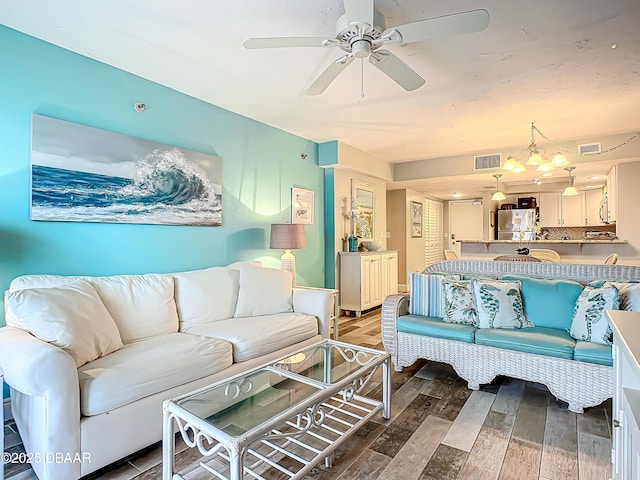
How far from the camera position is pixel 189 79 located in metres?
2.95

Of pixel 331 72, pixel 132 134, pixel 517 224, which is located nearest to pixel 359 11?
pixel 331 72

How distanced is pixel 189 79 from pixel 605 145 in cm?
495

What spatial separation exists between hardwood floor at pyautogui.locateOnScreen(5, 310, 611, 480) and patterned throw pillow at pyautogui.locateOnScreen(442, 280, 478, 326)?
518 millimetres

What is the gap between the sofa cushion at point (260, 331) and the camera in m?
2.48

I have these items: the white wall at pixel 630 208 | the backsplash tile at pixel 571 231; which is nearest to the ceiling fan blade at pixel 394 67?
the white wall at pixel 630 208

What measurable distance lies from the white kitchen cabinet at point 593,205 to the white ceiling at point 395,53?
3553mm

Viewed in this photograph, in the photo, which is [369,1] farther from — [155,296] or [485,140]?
[485,140]

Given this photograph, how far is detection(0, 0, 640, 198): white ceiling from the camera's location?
2.08 m

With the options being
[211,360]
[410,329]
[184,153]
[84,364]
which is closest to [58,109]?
[184,153]

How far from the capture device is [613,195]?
5.11 m

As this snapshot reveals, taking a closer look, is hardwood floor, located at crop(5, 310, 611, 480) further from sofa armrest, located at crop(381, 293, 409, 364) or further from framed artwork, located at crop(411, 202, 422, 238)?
framed artwork, located at crop(411, 202, 422, 238)

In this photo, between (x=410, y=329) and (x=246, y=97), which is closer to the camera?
(x=410, y=329)

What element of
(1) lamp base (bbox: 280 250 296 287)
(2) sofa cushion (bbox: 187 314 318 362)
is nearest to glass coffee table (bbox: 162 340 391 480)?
(2) sofa cushion (bbox: 187 314 318 362)

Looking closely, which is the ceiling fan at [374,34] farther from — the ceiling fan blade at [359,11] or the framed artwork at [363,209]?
the framed artwork at [363,209]
